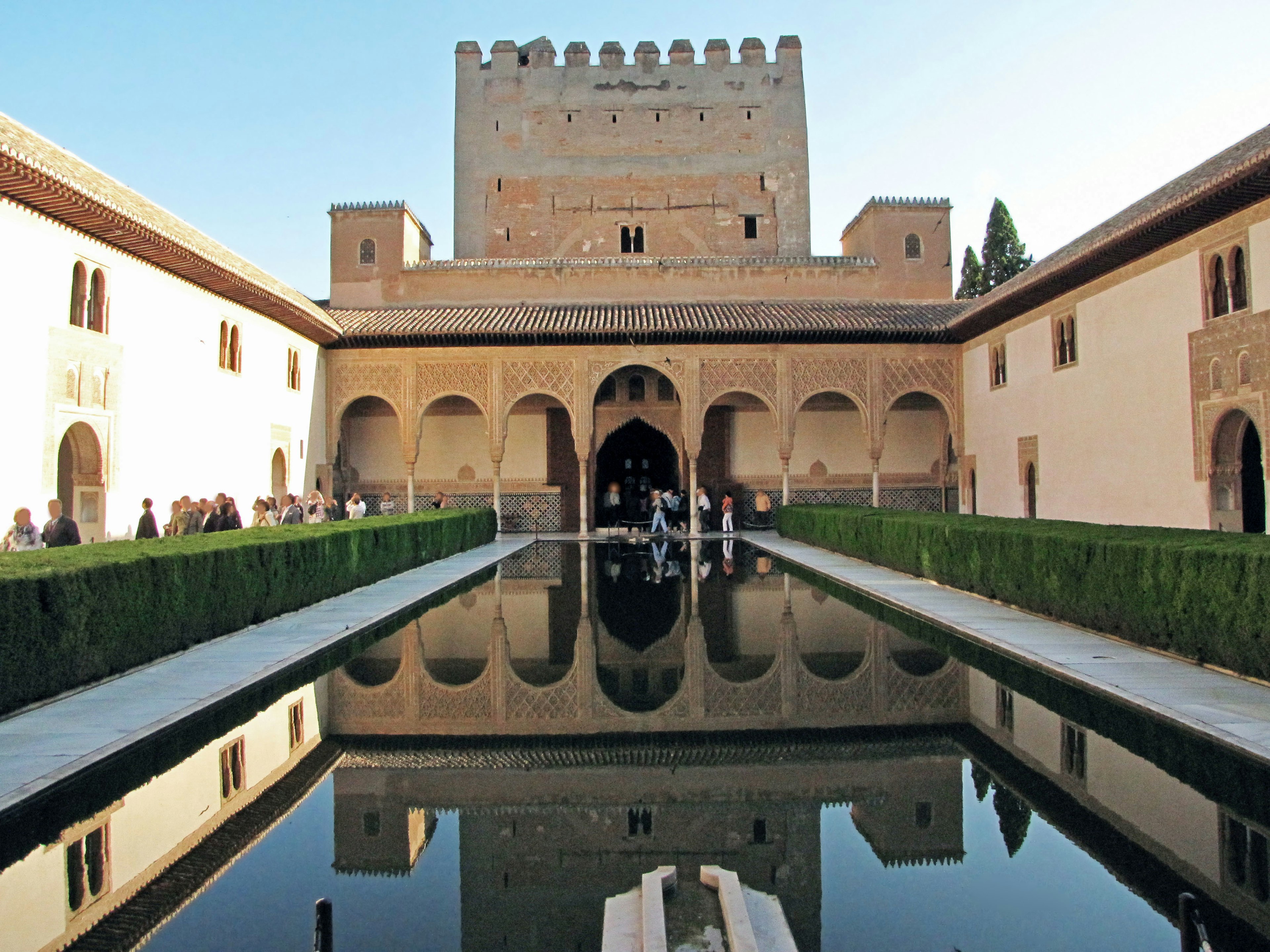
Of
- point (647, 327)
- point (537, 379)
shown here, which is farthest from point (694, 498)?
point (537, 379)

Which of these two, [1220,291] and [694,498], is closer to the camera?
[1220,291]

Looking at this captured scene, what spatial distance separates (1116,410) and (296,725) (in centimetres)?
1184

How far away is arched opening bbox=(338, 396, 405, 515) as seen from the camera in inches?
851

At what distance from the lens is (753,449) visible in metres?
Result: 22.1

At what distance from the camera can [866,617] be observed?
873 centimetres

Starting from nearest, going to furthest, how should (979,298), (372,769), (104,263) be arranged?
(372,769)
(104,263)
(979,298)

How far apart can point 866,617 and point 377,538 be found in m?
6.02

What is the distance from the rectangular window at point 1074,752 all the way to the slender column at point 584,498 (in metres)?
15.4

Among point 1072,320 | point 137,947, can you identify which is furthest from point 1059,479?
point 137,947

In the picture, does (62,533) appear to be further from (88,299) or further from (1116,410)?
(1116,410)

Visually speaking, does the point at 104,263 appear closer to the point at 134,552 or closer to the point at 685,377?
the point at 134,552

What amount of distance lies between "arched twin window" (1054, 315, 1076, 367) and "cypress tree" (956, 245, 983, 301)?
2032 cm

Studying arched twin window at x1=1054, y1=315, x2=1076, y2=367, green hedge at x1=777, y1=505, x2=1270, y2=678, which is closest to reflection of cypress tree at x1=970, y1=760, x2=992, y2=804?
green hedge at x1=777, y1=505, x2=1270, y2=678

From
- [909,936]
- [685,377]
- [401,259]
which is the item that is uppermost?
[401,259]
